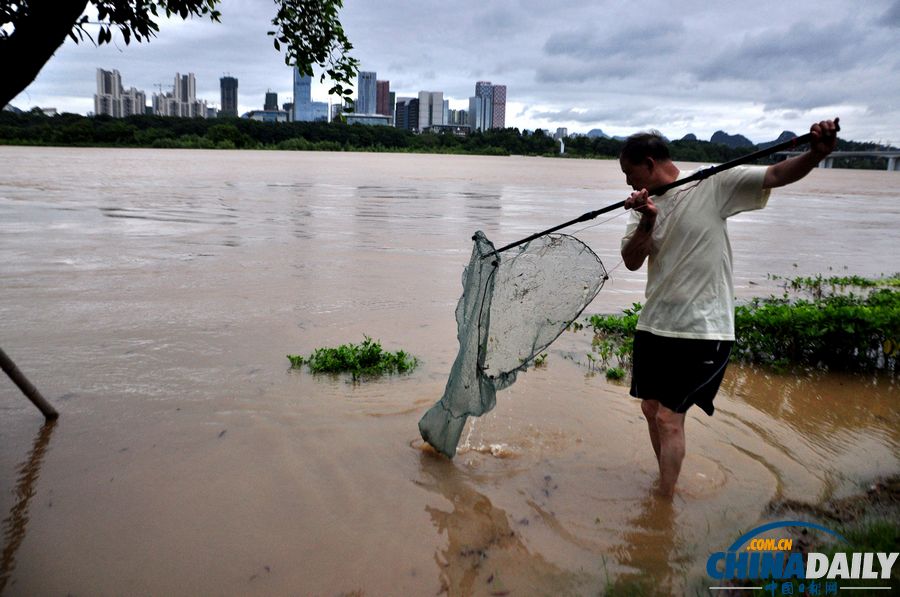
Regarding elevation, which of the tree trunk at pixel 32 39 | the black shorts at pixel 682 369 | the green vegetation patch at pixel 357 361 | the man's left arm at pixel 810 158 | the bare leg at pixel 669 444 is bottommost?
the green vegetation patch at pixel 357 361

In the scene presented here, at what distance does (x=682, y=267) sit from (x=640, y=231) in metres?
0.27

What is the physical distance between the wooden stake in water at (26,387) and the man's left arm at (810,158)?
434 centimetres

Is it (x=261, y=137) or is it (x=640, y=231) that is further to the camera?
(x=261, y=137)

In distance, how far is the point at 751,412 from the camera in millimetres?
5305

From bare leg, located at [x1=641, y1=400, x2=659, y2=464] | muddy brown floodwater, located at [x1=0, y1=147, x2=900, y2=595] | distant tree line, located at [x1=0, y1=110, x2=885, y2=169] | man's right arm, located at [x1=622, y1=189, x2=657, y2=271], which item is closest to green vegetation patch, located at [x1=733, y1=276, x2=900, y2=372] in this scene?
muddy brown floodwater, located at [x1=0, y1=147, x2=900, y2=595]

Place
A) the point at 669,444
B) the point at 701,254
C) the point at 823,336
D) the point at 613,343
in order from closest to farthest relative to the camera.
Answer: the point at 701,254
the point at 669,444
the point at 823,336
the point at 613,343

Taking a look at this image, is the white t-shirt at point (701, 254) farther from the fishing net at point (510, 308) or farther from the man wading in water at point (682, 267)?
the fishing net at point (510, 308)

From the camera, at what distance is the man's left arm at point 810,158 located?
108 inches

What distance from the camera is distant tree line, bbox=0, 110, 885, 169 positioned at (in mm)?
70062

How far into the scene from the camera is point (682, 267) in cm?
328

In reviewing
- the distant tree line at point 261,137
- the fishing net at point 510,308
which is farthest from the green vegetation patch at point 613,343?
the distant tree line at point 261,137
